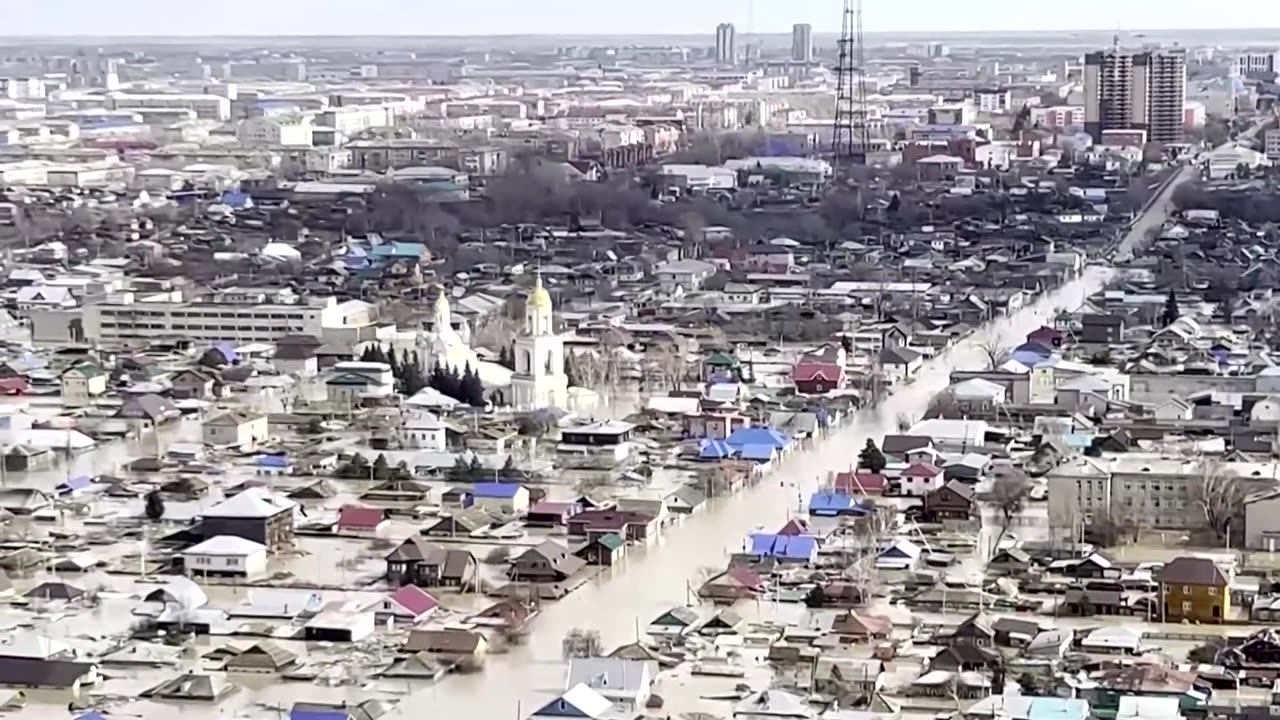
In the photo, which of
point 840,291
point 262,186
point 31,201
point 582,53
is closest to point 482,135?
point 262,186

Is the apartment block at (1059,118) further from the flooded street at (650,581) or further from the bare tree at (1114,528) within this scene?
the bare tree at (1114,528)

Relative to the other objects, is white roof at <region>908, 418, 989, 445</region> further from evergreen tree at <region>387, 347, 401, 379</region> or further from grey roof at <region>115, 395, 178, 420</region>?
grey roof at <region>115, 395, 178, 420</region>

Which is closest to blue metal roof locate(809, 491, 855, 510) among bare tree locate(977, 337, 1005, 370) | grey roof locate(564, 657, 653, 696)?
grey roof locate(564, 657, 653, 696)

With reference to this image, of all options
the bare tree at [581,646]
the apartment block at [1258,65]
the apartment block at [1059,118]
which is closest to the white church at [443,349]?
the bare tree at [581,646]

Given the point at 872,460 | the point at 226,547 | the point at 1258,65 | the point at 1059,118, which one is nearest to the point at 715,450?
the point at 872,460

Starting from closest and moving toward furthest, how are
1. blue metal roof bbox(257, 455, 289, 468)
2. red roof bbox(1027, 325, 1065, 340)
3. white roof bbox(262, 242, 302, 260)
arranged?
blue metal roof bbox(257, 455, 289, 468) → red roof bbox(1027, 325, 1065, 340) → white roof bbox(262, 242, 302, 260)
